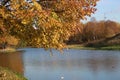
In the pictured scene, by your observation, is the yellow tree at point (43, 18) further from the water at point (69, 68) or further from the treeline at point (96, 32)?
the treeline at point (96, 32)

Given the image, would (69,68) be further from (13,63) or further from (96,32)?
(96,32)

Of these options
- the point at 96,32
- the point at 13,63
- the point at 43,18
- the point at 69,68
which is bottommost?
the point at 96,32

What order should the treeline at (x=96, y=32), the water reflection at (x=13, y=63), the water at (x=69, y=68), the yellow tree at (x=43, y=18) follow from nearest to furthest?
the yellow tree at (x=43, y=18), the water at (x=69, y=68), the water reflection at (x=13, y=63), the treeline at (x=96, y=32)

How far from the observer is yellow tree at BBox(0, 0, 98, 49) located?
692 inches

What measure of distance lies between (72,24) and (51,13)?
184 cm

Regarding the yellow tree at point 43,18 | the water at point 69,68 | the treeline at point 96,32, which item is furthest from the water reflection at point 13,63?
the treeline at point 96,32

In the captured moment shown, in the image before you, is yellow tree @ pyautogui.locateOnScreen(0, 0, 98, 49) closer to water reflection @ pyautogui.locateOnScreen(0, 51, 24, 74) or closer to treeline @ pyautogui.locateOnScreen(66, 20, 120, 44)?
water reflection @ pyautogui.locateOnScreen(0, 51, 24, 74)

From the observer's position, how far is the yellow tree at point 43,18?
692 inches

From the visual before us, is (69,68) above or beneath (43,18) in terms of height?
beneath

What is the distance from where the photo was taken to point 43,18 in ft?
57.4

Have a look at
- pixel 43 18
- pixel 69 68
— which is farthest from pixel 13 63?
pixel 43 18

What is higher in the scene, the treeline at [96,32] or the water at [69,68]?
the water at [69,68]

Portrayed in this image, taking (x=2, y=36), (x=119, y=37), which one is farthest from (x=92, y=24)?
(x=2, y=36)

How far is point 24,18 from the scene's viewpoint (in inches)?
685
